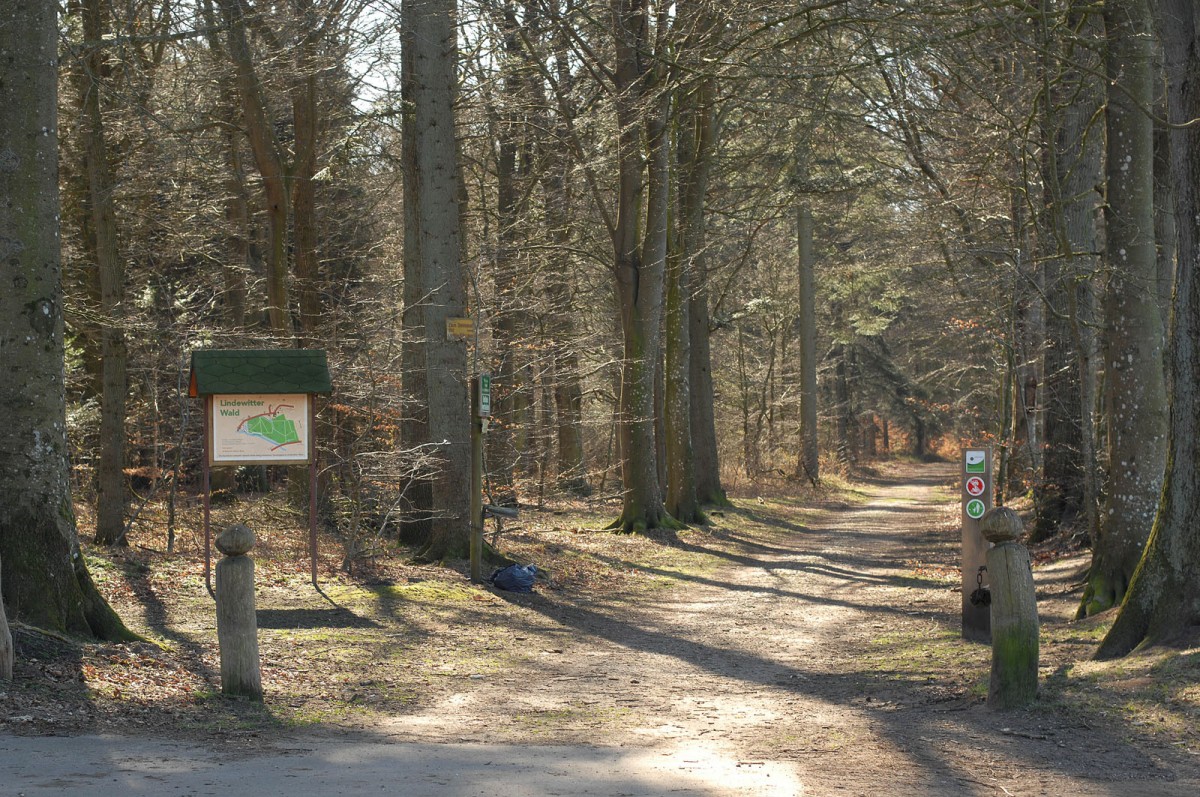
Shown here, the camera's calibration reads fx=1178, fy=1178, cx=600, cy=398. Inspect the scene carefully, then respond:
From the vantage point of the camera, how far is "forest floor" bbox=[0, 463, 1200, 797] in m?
6.49

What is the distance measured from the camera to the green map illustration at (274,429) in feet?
42.3

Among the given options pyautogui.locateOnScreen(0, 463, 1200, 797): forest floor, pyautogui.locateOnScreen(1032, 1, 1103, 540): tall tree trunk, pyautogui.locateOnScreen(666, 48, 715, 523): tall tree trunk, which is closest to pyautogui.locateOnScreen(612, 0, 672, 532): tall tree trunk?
pyautogui.locateOnScreen(666, 48, 715, 523): tall tree trunk

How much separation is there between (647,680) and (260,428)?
18.3ft

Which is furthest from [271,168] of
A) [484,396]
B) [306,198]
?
[484,396]

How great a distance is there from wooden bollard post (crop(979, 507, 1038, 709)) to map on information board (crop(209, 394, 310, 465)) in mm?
7944

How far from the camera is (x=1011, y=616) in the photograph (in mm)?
7445

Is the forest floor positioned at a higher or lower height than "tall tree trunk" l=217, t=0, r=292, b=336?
lower

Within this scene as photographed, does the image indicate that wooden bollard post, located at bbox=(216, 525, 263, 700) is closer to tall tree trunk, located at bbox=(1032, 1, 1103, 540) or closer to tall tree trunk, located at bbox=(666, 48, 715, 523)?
tall tree trunk, located at bbox=(1032, 1, 1103, 540)

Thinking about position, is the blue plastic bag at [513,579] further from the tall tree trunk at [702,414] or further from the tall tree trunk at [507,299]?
the tall tree trunk at [702,414]

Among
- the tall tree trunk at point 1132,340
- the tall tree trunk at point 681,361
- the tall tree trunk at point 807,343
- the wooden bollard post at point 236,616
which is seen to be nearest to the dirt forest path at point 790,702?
the wooden bollard post at point 236,616

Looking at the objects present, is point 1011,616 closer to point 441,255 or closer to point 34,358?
point 34,358

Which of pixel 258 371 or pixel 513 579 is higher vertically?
pixel 258 371

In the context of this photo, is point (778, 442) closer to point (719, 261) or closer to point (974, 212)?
point (719, 261)

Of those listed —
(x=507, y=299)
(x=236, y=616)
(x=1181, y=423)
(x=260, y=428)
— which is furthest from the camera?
(x=507, y=299)
